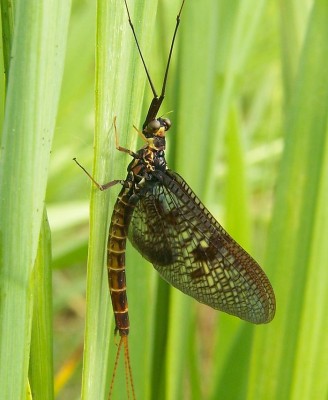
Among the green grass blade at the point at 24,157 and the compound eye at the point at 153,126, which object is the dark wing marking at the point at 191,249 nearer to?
the compound eye at the point at 153,126

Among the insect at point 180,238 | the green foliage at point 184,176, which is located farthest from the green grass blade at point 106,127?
the insect at point 180,238

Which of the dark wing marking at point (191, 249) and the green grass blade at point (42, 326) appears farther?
the dark wing marking at point (191, 249)

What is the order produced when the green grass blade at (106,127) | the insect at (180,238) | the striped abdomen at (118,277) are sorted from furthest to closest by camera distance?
the insect at (180,238) < the striped abdomen at (118,277) < the green grass blade at (106,127)

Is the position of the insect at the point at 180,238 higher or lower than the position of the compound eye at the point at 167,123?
lower

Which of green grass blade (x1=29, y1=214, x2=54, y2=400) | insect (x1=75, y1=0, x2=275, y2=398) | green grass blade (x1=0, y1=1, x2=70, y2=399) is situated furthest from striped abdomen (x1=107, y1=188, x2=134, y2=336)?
green grass blade (x1=0, y1=1, x2=70, y2=399)

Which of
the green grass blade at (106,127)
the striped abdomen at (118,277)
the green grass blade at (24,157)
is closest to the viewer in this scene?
the green grass blade at (24,157)

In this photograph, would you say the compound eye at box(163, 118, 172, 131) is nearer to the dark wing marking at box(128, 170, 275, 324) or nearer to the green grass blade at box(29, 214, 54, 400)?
the dark wing marking at box(128, 170, 275, 324)

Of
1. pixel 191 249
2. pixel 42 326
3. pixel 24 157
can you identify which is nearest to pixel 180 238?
pixel 191 249

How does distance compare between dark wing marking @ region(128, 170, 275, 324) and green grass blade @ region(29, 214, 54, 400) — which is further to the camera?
dark wing marking @ region(128, 170, 275, 324)
